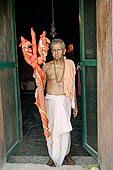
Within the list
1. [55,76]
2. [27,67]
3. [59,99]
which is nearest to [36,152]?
[59,99]

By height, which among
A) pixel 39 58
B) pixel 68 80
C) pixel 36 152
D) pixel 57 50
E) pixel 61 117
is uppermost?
pixel 57 50

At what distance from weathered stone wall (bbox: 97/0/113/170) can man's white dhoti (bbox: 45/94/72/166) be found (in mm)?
506

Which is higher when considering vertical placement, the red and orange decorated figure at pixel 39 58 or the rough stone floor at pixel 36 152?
the red and orange decorated figure at pixel 39 58

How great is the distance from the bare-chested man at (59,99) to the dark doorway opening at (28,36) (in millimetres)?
714

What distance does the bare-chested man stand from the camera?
3.31m

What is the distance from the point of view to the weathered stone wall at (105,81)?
2.73 meters

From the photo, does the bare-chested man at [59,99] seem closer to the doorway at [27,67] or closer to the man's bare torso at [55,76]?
the man's bare torso at [55,76]

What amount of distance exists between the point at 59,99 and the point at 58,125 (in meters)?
0.38

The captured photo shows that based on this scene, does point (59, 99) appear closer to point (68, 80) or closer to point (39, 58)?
point (68, 80)

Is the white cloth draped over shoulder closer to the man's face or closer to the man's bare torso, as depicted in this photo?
the man's bare torso

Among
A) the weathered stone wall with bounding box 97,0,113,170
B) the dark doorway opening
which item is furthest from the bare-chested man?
the dark doorway opening

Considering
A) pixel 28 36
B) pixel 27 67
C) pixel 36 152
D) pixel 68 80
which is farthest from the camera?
pixel 27 67

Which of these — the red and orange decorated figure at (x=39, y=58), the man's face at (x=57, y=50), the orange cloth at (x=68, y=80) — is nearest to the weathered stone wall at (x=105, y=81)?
the orange cloth at (x=68, y=80)

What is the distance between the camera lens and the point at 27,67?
11.8 m
